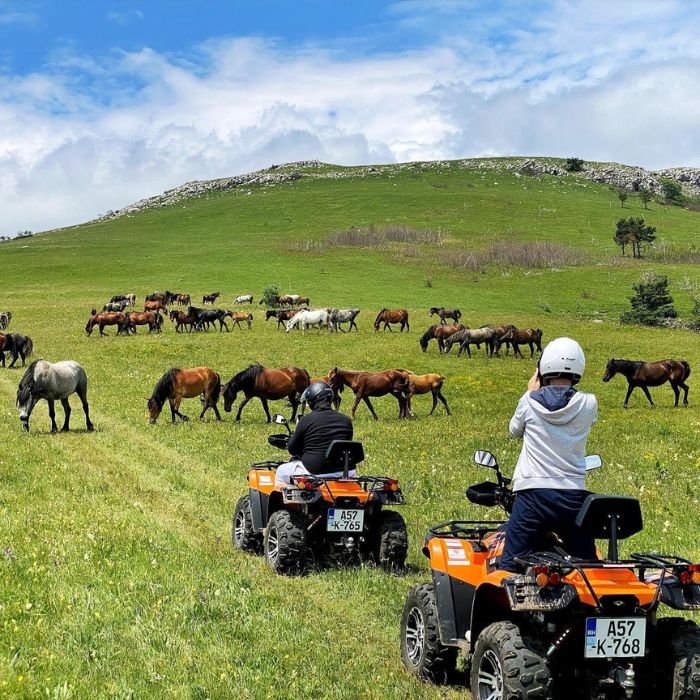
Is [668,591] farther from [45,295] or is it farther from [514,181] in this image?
[514,181]

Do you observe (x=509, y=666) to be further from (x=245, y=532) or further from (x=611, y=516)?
(x=245, y=532)

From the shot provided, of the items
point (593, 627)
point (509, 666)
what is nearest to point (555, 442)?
point (593, 627)

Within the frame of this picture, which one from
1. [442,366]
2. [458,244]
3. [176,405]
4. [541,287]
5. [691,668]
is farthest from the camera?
[458,244]

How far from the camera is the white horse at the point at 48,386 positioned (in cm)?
2008

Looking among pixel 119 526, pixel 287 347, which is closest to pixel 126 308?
pixel 287 347

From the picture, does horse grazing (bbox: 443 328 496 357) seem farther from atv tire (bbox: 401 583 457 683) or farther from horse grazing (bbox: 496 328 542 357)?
atv tire (bbox: 401 583 457 683)

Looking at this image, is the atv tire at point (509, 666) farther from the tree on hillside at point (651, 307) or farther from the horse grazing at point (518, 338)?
the tree on hillside at point (651, 307)

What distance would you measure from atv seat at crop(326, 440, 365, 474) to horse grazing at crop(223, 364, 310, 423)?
1357 cm

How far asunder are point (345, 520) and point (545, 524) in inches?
157

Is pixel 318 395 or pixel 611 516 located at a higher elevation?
pixel 318 395

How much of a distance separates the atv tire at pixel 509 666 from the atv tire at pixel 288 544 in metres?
3.90

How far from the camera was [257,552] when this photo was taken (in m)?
10.4

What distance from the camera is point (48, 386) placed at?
67.0 ft

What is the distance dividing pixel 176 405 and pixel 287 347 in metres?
19.3
